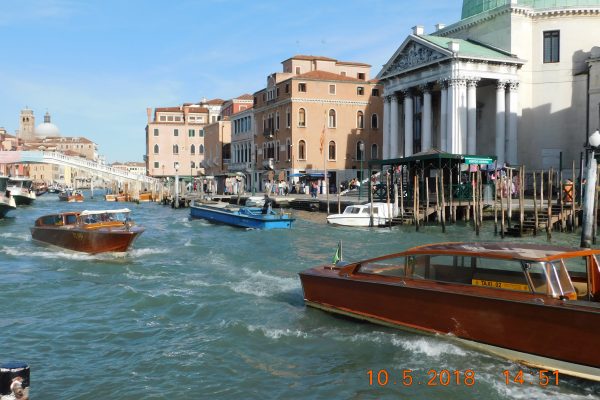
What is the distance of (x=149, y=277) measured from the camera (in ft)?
45.4

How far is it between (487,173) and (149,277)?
21362mm

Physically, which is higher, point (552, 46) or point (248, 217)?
point (552, 46)

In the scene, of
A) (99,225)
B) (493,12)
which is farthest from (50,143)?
(99,225)

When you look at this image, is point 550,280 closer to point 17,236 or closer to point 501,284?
point 501,284

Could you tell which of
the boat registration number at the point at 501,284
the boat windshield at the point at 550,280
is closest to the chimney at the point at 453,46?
the boat registration number at the point at 501,284

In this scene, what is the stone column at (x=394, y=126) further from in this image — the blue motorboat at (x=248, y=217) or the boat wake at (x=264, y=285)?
the boat wake at (x=264, y=285)

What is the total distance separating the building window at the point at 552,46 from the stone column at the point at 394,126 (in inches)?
364

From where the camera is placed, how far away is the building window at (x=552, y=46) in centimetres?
3544

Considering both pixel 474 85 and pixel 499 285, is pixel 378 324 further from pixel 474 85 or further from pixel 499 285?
pixel 474 85

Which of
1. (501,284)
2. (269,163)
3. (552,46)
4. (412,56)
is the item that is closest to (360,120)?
(269,163)

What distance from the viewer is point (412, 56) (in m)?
37.6

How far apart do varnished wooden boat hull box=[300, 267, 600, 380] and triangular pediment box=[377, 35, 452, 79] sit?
27.7 metres

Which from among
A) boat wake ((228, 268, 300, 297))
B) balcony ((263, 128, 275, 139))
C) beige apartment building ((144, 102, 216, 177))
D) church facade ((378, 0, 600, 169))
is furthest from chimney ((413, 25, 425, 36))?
Answer: beige apartment building ((144, 102, 216, 177))

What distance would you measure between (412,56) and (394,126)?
4931 mm
